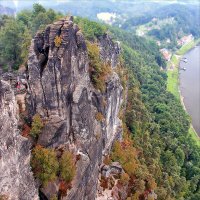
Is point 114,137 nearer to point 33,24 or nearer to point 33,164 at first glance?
point 33,164

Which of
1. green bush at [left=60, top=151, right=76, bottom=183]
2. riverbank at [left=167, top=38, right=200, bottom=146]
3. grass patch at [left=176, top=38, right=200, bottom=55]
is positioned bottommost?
grass patch at [left=176, top=38, right=200, bottom=55]

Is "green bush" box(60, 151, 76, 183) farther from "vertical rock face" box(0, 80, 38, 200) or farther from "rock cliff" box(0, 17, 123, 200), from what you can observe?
"vertical rock face" box(0, 80, 38, 200)

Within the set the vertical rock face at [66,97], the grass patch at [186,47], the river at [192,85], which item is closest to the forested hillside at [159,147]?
the river at [192,85]

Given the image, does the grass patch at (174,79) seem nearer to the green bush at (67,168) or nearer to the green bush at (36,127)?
the green bush at (67,168)

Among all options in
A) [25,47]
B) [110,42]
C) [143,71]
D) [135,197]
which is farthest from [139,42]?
[135,197]

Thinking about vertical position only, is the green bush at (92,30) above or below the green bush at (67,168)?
above

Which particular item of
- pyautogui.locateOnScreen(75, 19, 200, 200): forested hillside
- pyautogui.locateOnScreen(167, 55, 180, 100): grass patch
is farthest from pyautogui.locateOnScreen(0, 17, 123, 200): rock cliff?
pyautogui.locateOnScreen(167, 55, 180, 100): grass patch
